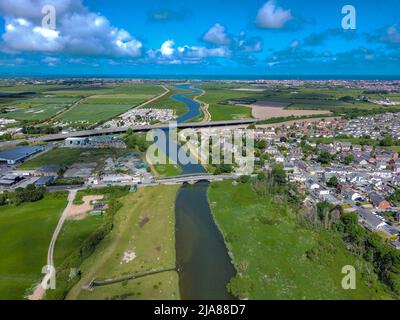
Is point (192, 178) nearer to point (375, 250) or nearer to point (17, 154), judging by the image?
point (375, 250)

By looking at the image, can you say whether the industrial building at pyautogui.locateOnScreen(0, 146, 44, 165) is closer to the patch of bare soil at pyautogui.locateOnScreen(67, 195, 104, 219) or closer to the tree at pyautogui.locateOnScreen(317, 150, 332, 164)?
the patch of bare soil at pyautogui.locateOnScreen(67, 195, 104, 219)

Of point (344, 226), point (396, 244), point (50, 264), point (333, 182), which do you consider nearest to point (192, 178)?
point (333, 182)

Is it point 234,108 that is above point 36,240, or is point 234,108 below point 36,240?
above

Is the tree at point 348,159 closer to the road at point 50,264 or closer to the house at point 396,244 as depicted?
the house at point 396,244

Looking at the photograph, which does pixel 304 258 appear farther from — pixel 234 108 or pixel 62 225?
pixel 234 108

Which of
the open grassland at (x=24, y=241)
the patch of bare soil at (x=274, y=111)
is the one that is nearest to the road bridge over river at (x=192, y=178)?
the open grassland at (x=24, y=241)

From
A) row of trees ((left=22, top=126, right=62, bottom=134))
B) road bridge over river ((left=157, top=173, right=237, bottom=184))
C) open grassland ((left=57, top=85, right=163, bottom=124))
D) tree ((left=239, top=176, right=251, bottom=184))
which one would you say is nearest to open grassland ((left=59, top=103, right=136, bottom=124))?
open grassland ((left=57, top=85, right=163, bottom=124))
